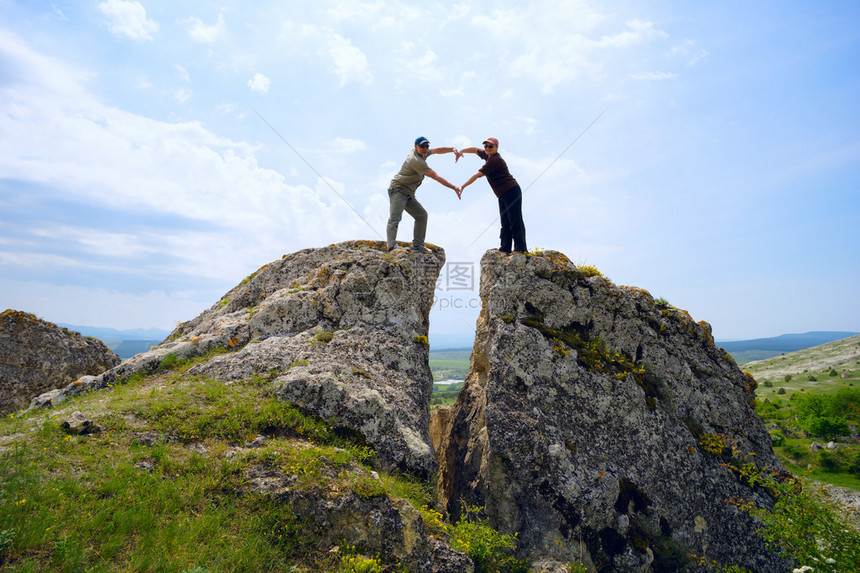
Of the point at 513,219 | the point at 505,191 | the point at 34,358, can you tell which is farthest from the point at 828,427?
the point at 34,358

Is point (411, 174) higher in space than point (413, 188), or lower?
higher

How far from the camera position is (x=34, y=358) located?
16.7 m

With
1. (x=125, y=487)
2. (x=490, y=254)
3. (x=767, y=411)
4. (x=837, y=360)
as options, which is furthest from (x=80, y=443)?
(x=837, y=360)

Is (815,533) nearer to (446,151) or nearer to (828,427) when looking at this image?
(446,151)

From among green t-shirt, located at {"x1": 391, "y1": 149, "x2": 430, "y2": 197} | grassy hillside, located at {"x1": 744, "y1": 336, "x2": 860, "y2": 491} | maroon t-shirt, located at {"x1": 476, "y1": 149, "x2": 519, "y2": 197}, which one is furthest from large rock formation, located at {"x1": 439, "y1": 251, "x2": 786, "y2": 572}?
grassy hillside, located at {"x1": 744, "y1": 336, "x2": 860, "y2": 491}

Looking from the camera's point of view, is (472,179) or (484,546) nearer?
(484,546)

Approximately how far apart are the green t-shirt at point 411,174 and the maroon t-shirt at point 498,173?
7.65ft

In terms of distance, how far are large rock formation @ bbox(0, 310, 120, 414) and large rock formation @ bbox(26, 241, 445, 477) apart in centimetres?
564

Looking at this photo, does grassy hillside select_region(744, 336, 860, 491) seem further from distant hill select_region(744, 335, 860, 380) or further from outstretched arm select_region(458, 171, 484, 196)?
outstretched arm select_region(458, 171, 484, 196)

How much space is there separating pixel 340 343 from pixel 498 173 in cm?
863

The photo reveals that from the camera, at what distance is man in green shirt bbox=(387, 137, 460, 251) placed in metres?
14.7

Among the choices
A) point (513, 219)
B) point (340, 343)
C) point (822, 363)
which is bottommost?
point (822, 363)

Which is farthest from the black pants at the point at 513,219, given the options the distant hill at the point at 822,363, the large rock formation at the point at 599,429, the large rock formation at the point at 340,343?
the distant hill at the point at 822,363

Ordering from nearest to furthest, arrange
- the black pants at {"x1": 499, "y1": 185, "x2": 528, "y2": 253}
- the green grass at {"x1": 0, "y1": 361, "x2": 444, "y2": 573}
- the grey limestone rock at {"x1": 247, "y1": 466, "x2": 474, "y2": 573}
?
1. the green grass at {"x1": 0, "y1": 361, "x2": 444, "y2": 573}
2. the grey limestone rock at {"x1": 247, "y1": 466, "x2": 474, "y2": 573}
3. the black pants at {"x1": 499, "y1": 185, "x2": 528, "y2": 253}
